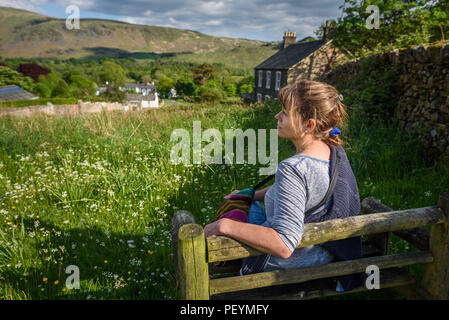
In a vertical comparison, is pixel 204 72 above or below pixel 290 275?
above

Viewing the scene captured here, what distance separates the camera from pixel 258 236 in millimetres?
1576

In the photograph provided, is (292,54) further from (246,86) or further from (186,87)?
(186,87)

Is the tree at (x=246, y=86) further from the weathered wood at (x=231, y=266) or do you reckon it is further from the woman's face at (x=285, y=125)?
the woman's face at (x=285, y=125)

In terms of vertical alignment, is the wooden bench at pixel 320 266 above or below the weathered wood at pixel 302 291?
above

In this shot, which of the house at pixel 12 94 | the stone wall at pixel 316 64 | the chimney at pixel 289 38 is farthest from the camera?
the house at pixel 12 94

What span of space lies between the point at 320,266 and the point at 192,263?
2.74 ft

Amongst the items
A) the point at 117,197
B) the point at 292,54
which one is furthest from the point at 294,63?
the point at 117,197

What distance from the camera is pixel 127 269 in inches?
119

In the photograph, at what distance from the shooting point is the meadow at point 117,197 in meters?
2.90

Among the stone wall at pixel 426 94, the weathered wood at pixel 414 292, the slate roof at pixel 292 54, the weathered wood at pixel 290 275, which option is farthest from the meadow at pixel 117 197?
the slate roof at pixel 292 54

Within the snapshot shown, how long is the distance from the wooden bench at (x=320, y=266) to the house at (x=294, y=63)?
81.2 ft
